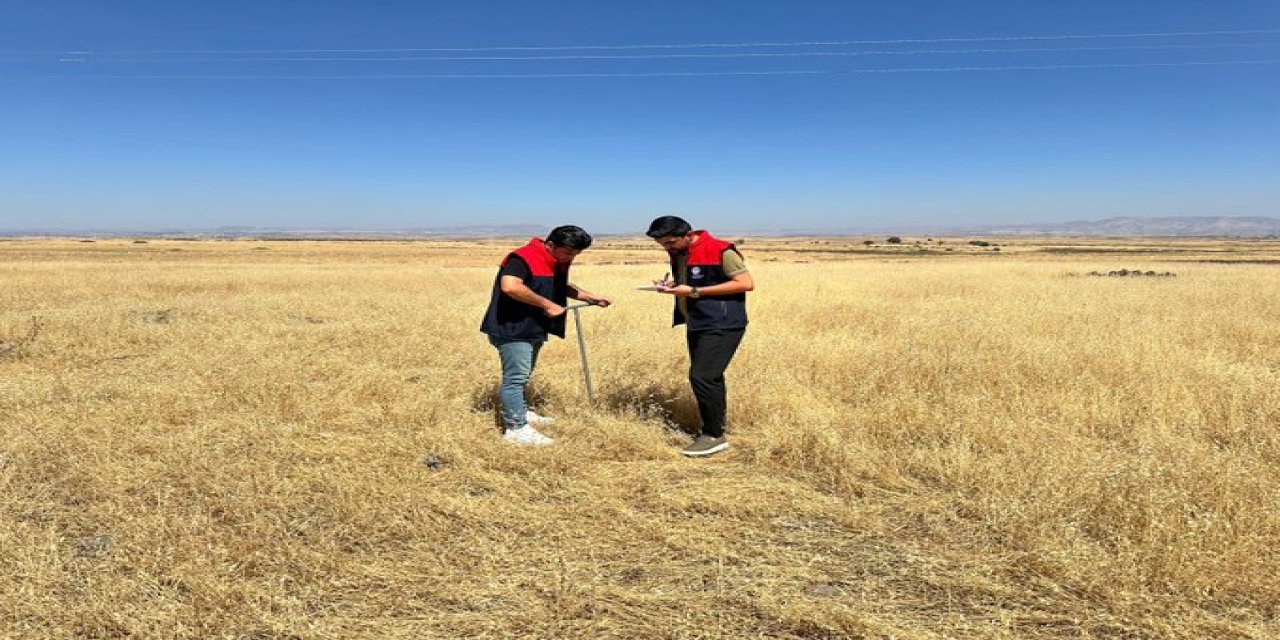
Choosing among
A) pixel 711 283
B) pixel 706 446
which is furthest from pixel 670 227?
pixel 706 446

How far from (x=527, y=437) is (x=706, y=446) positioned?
1501 mm

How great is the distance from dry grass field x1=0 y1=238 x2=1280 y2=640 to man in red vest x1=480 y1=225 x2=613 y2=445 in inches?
14.6

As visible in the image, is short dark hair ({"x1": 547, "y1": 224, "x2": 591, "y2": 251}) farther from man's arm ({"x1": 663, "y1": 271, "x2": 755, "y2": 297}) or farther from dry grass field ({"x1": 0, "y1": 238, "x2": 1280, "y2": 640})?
dry grass field ({"x1": 0, "y1": 238, "x2": 1280, "y2": 640})

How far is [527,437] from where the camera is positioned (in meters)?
5.34

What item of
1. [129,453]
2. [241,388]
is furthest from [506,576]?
[241,388]

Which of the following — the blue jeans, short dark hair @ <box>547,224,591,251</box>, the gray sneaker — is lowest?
the gray sneaker

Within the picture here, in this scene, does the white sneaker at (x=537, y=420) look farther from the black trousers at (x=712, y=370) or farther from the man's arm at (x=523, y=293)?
the black trousers at (x=712, y=370)

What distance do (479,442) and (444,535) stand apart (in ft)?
5.12

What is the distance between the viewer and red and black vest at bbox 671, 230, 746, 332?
5.14 m

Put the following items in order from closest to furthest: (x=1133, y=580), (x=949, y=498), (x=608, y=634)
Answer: (x=608, y=634) < (x=1133, y=580) < (x=949, y=498)

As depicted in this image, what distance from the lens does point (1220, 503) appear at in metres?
3.64

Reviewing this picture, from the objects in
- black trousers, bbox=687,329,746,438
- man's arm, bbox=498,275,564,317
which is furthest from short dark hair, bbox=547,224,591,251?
black trousers, bbox=687,329,746,438

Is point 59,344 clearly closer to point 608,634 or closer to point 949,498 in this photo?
point 608,634

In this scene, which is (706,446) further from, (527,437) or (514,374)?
(514,374)
